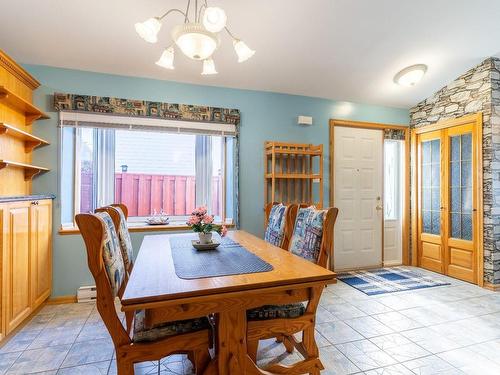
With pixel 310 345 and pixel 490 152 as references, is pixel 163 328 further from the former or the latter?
pixel 490 152

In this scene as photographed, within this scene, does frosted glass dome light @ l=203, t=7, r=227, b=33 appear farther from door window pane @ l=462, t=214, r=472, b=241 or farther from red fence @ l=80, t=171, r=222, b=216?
door window pane @ l=462, t=214, r=472, b=241

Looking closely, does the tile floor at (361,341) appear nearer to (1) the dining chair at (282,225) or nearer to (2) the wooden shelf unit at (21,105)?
(1) the dining chair at (282,225)

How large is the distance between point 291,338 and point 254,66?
8.80 ft

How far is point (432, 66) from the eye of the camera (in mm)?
3408

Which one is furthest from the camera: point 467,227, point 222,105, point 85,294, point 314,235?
point 467,227

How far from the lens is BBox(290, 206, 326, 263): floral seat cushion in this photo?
1881mm

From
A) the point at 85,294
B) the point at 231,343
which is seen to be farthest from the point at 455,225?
the point at 85,294

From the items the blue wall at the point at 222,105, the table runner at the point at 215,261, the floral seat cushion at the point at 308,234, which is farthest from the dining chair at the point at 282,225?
the blue wall at the point at 222,105

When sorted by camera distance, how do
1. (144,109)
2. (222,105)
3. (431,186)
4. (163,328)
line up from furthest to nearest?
(431,186), (222,105), (144,109), (163,328)

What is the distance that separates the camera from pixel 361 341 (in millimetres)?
2176

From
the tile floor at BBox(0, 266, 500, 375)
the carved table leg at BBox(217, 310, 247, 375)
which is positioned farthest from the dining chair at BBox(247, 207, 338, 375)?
the tile floor at BBox(0, 266, 500, 375)

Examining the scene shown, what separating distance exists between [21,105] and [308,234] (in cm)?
276

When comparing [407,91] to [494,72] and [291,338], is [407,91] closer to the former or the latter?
[494,72]

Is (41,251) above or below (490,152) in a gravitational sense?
below
